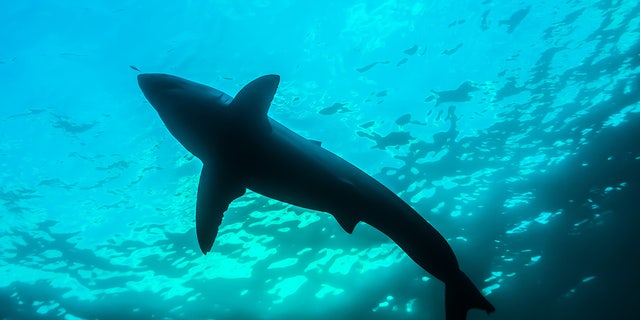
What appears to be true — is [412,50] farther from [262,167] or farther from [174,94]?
[174,94]

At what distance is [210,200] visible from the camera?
14.8 feet

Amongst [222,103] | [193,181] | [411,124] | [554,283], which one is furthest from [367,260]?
[222,103]

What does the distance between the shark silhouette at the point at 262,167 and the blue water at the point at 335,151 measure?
7452 mm

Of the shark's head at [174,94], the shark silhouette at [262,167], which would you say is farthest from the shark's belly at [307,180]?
the shark's head at [174,94]

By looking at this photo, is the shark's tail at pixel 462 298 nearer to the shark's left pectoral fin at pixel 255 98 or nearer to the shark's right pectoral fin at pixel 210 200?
the shark's right pectoral fin at pixel 210 200

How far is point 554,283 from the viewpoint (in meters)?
19.7

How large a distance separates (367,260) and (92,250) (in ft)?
35.4

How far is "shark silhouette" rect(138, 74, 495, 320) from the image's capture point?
4.08 metres

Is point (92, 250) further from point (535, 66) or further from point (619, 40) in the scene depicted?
point (619, 40)

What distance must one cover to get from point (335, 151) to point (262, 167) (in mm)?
9490

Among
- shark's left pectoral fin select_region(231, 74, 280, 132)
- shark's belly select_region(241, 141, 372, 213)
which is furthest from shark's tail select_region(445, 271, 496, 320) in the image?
shark's left pectoral fin select_region(231, 74, 280, 132)

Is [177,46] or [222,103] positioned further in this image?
[177,46]

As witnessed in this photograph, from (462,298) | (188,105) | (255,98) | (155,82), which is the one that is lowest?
(462,298)

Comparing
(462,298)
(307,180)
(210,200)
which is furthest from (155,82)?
(462,298)
